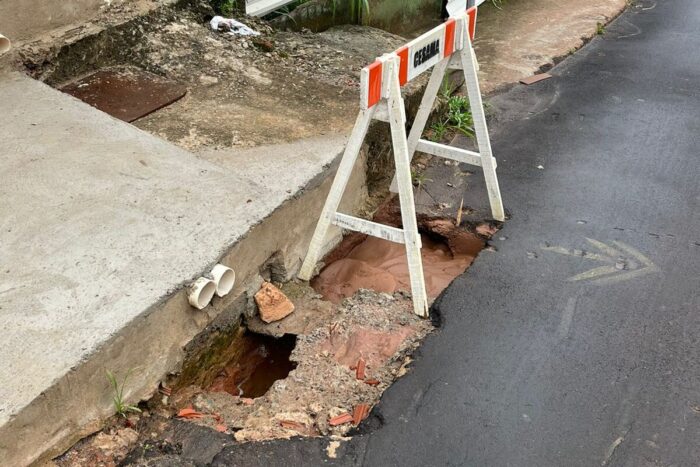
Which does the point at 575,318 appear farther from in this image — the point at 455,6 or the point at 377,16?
the point at 455,6

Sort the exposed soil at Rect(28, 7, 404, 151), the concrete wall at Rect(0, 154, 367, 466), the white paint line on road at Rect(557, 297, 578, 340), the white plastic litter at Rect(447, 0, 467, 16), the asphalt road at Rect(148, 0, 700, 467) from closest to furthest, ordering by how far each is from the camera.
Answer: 1. the concrete wall at Rect(0, 154, 367, 466)
2. the asphalt road at Rect(148, 0, 700, 467)
3. the white paint line on road at Rect(557, 297, 578, 340)
4. the exposed soil at Rect(28, 7, 404, 151)
5. the white plastic litter at Rect(447, 0, 467, 16)

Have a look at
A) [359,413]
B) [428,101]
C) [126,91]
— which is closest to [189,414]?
[359,413]

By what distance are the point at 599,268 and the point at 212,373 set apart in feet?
7.33

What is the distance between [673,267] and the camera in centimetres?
415

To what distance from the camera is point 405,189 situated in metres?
3.69

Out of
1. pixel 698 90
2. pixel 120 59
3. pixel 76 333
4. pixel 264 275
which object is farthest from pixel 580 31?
pixel 76 333

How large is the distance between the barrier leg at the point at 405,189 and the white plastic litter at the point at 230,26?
7.83ft

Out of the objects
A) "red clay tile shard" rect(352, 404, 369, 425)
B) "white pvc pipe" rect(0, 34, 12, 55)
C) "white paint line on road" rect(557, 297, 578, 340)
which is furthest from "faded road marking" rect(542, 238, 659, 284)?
"white pvc pipe" rect(0, 34, 12, 55)

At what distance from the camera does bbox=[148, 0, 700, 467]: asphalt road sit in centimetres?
303

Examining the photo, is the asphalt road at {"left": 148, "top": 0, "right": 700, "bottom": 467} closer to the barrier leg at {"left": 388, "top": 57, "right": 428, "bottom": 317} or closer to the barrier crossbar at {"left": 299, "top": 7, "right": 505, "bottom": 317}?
the barrier leg at {"left": 388, "top": 57, "right": 428, "bottom": 317}

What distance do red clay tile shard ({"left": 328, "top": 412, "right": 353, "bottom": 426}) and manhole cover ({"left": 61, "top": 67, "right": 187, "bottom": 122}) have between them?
7.77ft

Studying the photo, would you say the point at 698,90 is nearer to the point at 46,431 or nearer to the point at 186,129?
the point at 186,129

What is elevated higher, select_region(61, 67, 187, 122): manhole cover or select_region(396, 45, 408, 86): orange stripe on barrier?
select_region(396, 45, 408, 86): orange stripe on barrier

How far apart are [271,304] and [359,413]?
0.85 m
